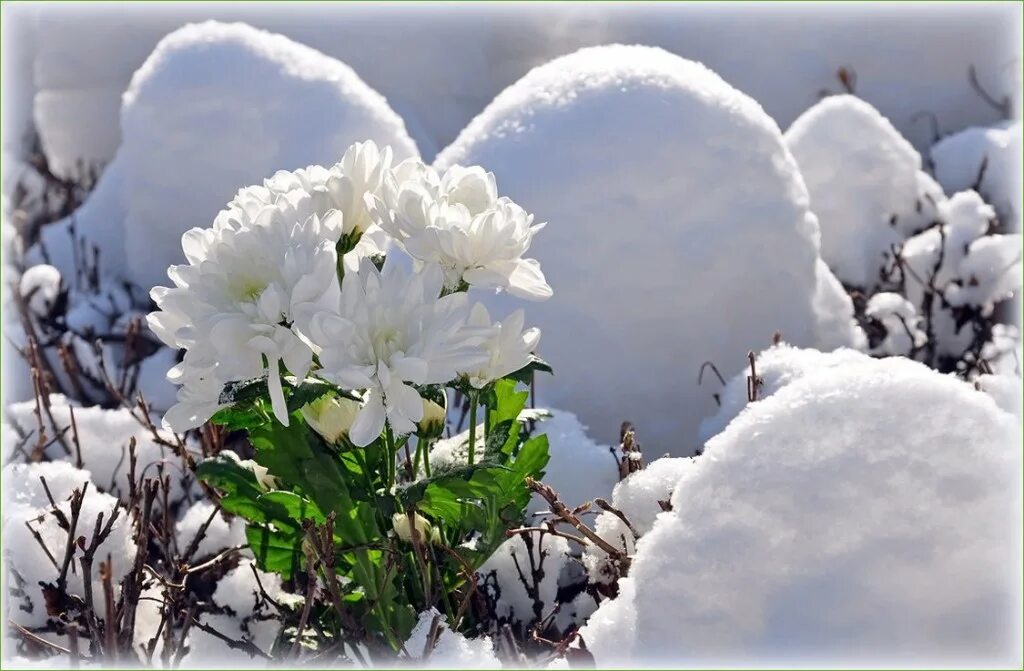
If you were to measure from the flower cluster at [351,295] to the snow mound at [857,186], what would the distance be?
2.08 meters

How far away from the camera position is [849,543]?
1.24 meters

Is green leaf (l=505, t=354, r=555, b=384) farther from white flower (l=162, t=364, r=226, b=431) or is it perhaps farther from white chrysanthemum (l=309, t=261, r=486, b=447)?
white flower (l=162, t=364, r=226, b=431)

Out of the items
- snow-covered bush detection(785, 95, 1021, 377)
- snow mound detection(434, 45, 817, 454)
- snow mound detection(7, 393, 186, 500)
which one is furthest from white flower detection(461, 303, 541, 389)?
snow-covered bush detection(785, 95, 1021, 377)

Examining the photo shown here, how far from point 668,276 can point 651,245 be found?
71mm

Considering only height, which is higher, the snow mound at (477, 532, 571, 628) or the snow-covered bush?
the snow-covered bush

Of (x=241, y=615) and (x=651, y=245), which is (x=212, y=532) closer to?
(x=241, y=615)

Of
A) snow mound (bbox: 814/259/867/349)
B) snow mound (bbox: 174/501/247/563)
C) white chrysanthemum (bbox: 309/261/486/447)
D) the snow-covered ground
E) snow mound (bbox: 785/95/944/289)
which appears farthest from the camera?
the snow-covered ground

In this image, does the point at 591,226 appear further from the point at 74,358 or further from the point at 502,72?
the point at 502,72

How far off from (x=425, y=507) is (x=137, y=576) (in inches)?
16.9

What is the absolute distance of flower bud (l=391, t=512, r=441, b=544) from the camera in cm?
134

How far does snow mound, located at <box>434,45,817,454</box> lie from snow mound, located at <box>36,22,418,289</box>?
72cm

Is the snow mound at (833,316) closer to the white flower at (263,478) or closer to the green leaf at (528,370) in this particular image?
the green leaf at (528,370)

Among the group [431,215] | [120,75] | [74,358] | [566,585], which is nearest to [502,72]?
[120,75]

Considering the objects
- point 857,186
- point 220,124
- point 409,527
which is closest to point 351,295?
point 409,527
